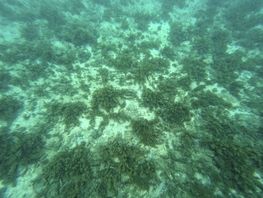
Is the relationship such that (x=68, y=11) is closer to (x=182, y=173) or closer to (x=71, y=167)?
(x=71, y=167)

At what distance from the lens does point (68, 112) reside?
983 cm

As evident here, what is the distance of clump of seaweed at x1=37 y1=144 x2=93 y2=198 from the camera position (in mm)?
7166

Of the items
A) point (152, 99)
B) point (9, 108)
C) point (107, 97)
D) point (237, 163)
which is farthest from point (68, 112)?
point (237, 163)

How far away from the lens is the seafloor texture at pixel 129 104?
24.1 ft

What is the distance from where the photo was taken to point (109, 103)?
1029 centimetres

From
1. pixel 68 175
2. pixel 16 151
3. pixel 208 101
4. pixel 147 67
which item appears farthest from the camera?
pixel 147 67

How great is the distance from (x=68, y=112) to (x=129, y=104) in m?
3.32

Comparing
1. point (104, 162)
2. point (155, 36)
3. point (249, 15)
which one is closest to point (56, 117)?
point (104, 162)

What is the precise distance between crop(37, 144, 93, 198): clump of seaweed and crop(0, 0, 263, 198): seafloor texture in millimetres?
39

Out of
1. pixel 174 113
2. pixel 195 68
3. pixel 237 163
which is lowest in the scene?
pixel 237 163

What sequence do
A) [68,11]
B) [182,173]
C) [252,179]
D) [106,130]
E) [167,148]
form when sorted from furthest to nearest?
[68,11], [106,130], [167,148], [182,173], [252,179]

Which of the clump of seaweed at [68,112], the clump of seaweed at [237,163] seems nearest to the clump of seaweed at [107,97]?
the clump of seaweed at [68,112]

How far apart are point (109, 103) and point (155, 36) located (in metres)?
9.79

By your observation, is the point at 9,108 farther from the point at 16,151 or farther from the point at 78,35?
the point at 78,35
